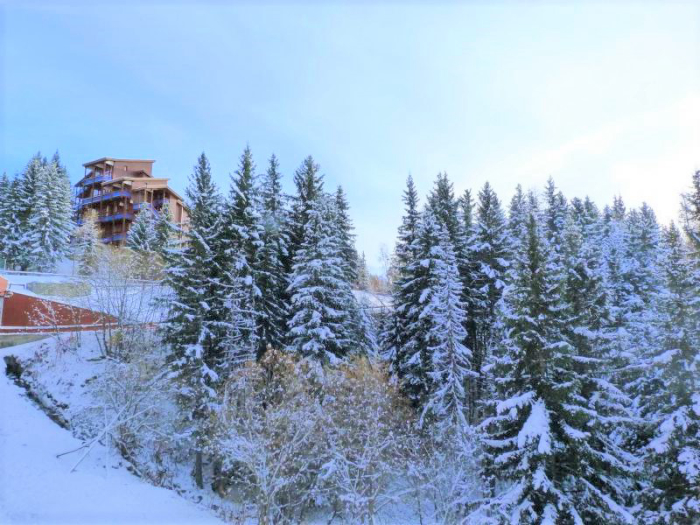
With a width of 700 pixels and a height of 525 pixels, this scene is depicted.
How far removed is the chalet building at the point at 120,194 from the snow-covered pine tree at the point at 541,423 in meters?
50.9

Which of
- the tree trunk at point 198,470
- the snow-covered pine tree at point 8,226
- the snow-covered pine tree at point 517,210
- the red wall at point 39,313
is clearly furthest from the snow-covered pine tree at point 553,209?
the snow-covered pine tree at point 8,226

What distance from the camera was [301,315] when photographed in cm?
2231

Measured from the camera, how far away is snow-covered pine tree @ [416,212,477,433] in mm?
21234

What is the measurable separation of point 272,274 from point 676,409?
20407mm

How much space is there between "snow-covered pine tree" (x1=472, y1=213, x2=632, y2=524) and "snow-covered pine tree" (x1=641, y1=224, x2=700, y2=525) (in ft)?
5.61

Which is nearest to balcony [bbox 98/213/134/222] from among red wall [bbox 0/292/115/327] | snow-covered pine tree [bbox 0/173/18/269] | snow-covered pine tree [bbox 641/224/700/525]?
snow-covered pine tree [bbox 0/173/18/269]

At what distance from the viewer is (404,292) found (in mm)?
25781

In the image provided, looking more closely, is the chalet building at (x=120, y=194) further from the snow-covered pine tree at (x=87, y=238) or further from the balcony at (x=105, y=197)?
the snow-covered pine tree at (x=87, y=238)

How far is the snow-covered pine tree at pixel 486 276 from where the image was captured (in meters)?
26.2

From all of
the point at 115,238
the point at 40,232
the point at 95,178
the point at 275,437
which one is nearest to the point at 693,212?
the point at 275,437

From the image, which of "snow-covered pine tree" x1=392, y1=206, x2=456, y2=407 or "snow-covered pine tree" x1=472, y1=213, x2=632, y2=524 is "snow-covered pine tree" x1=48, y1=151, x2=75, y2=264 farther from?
"snow-covered pine tree" x1=472, y1=213, x2=632, y2=524

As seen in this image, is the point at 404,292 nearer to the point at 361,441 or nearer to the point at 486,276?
the point at 486,276

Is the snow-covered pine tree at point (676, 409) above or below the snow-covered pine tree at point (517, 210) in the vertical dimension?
below

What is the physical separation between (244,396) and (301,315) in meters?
5.36
